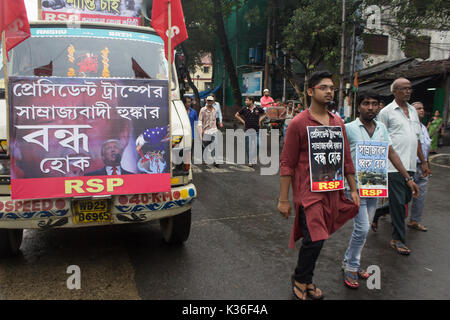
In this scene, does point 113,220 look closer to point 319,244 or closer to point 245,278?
point 245,278

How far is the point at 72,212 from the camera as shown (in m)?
3.59

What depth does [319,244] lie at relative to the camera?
3195mm

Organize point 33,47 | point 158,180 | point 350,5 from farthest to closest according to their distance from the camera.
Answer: point 350,5 → point 33,47 → point 158,180

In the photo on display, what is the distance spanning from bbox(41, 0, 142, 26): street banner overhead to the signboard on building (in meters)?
21.9

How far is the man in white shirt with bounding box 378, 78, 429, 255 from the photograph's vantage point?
4406mm

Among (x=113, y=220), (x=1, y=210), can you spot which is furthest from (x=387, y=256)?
(x=1, y=210)

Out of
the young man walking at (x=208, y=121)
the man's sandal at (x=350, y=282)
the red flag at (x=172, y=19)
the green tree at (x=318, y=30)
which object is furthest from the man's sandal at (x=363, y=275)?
the green tree at (x=318, y=30)

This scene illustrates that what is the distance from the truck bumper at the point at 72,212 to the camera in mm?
3461

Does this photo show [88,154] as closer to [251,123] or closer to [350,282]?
[350,282]

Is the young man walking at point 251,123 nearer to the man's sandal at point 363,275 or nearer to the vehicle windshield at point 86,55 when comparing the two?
the vehicle windshield at point 86,55

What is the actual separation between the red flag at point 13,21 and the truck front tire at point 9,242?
1.74 metres

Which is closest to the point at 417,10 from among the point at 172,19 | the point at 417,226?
the point at 417,226
